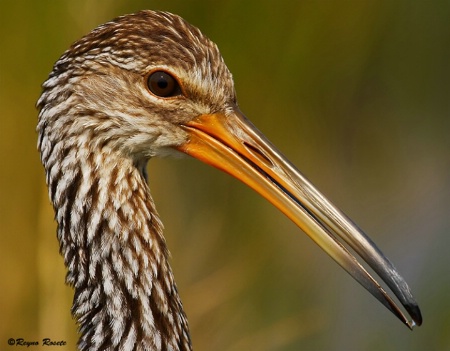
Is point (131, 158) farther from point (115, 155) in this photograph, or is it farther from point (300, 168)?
point (300, 168)

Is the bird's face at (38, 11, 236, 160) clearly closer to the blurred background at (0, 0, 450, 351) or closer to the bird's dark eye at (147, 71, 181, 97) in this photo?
the bird's dark eye at (147, 71, 181, 97)

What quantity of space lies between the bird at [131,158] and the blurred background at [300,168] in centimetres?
142

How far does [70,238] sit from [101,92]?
563 mm

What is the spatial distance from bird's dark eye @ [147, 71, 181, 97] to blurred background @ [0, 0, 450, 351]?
5.91ft

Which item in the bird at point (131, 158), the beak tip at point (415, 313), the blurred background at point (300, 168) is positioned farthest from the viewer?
the blurred background at point (300, 168)

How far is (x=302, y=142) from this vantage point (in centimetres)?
754

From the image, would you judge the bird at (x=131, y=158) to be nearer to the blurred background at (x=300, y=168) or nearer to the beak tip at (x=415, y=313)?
the beak tip at (x=415, y=313)

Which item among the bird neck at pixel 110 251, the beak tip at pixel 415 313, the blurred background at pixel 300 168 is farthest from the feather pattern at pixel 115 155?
the blurred background at pixel 300 168

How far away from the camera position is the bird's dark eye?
12.6 feet

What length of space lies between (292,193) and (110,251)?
713 millimetres

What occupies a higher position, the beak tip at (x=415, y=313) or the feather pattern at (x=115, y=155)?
the feather pattern at (x=115, y=155)

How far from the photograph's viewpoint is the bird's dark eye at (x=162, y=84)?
12.6 feet

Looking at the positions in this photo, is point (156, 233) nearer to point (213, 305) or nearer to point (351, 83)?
point (213, 305)

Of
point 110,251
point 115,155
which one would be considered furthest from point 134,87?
point 110,251
